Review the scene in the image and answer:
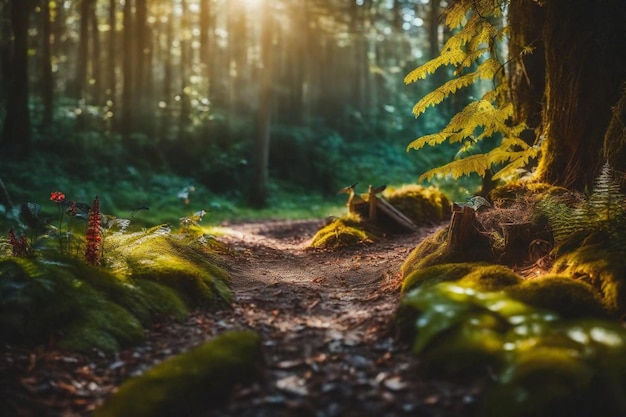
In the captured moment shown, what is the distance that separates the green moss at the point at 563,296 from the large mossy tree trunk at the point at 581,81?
241 centimetres

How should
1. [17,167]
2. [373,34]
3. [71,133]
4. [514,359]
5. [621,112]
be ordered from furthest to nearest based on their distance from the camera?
[373,34] → [71,133] → [17,167] → [621,112] → [514,359]

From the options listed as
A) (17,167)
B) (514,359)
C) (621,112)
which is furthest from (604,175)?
(17,167)

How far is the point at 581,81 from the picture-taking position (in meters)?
6.61

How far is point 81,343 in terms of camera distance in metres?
4.37

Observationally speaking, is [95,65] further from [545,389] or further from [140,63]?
[545,389]

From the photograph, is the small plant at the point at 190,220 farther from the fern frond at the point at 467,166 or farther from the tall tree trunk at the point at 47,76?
the tall tree trunk at the point at 47,76

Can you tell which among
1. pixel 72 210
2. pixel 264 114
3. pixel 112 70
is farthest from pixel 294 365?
pixel 112 70

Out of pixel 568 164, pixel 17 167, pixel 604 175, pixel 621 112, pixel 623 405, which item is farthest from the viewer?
pixel 17 167

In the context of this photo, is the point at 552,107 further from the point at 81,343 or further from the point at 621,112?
the point at 81,343

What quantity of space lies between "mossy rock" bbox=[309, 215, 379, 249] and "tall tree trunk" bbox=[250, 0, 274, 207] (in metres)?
9.28

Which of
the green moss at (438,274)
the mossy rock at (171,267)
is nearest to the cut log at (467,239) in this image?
the green moss at (438,274)

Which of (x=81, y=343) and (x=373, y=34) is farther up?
(x=373, y=34)

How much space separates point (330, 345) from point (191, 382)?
1.24 metres

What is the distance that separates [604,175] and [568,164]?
1895 millimetres
